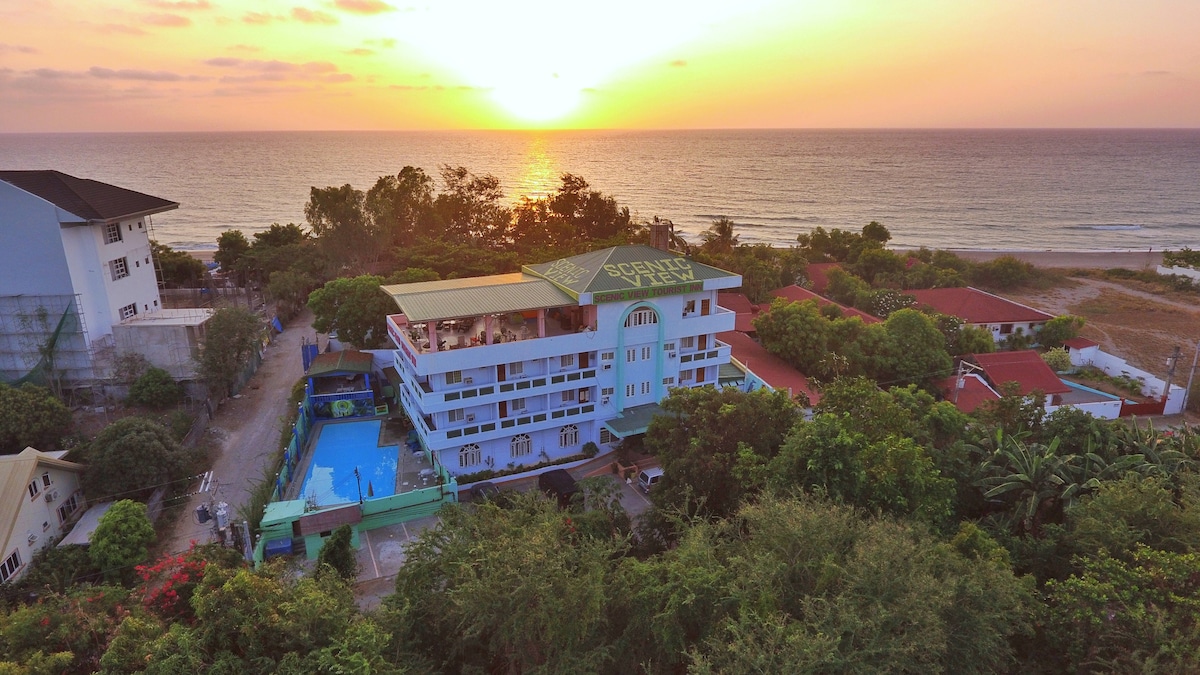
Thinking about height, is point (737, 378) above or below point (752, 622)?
below

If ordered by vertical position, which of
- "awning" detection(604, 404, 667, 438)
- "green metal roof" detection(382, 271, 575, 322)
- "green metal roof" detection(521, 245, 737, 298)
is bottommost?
"awning" detection(604, 404, 667, 438)

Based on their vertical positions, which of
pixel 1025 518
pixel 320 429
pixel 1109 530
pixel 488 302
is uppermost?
pixel 488 302

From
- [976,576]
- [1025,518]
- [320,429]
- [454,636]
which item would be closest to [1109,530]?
[1025,518]

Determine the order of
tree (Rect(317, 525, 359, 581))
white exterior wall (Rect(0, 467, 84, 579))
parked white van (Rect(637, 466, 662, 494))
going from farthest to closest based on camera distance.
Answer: parked white van (Rect(637, 466, 662, 494)) → white exterior wall (Rect(0, 467, 84, 579)) → tree (Rect(317, 525, 359, 581))

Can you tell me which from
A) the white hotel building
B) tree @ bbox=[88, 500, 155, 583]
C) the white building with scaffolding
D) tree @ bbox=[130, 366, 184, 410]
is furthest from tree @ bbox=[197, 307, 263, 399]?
tree @ bbox=[88, 500, 155, 583]

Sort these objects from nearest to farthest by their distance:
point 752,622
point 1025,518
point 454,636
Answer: point 752,622 → point 454,636 → point 1025,518

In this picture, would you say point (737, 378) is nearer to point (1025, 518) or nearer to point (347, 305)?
point (1025, 518)

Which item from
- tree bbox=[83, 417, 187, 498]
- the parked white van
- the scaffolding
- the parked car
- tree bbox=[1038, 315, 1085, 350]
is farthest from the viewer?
tree bbox=[1038, 315, 1085, 350]

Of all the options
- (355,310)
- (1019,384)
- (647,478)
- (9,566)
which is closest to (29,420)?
(9,566)

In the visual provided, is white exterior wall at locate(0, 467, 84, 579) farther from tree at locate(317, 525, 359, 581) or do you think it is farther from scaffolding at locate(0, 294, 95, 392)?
scaffolding at locate(0, 294, 95, 392)
